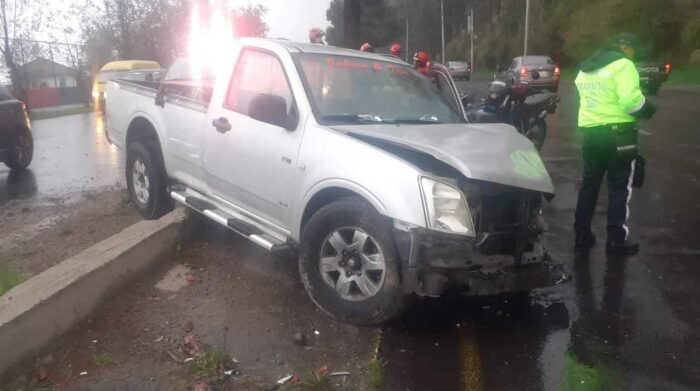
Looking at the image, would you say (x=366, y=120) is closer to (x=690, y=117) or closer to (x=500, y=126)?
(x=500, y=126)

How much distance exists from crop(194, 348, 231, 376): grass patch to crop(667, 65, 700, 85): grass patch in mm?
31714

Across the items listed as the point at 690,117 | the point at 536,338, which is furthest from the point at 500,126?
the point at 690,117

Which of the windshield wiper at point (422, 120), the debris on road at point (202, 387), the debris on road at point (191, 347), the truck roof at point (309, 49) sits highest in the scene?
the truck roof at point (309, 49)

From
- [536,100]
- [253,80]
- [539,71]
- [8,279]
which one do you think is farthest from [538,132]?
[539,71]

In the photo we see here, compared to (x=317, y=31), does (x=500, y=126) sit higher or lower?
lower

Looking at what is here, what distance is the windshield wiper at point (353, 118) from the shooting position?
4785 millimetres

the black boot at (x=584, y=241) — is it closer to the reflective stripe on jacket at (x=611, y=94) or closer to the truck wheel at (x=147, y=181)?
the reflective stripe on jacket at (x=611, y=94)

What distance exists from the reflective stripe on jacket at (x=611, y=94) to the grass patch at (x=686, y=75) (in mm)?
28062

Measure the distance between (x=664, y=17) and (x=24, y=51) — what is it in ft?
107

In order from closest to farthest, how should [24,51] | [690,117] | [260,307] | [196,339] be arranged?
[196,339]
[260,307]
[690,117]
[24,51]

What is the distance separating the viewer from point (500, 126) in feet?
17.2

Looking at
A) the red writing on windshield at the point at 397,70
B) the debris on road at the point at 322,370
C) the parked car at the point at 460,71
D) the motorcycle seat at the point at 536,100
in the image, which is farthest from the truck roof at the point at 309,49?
the parked car at the point at 460,71

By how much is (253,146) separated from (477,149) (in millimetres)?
1730

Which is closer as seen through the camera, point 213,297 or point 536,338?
point 536,338
